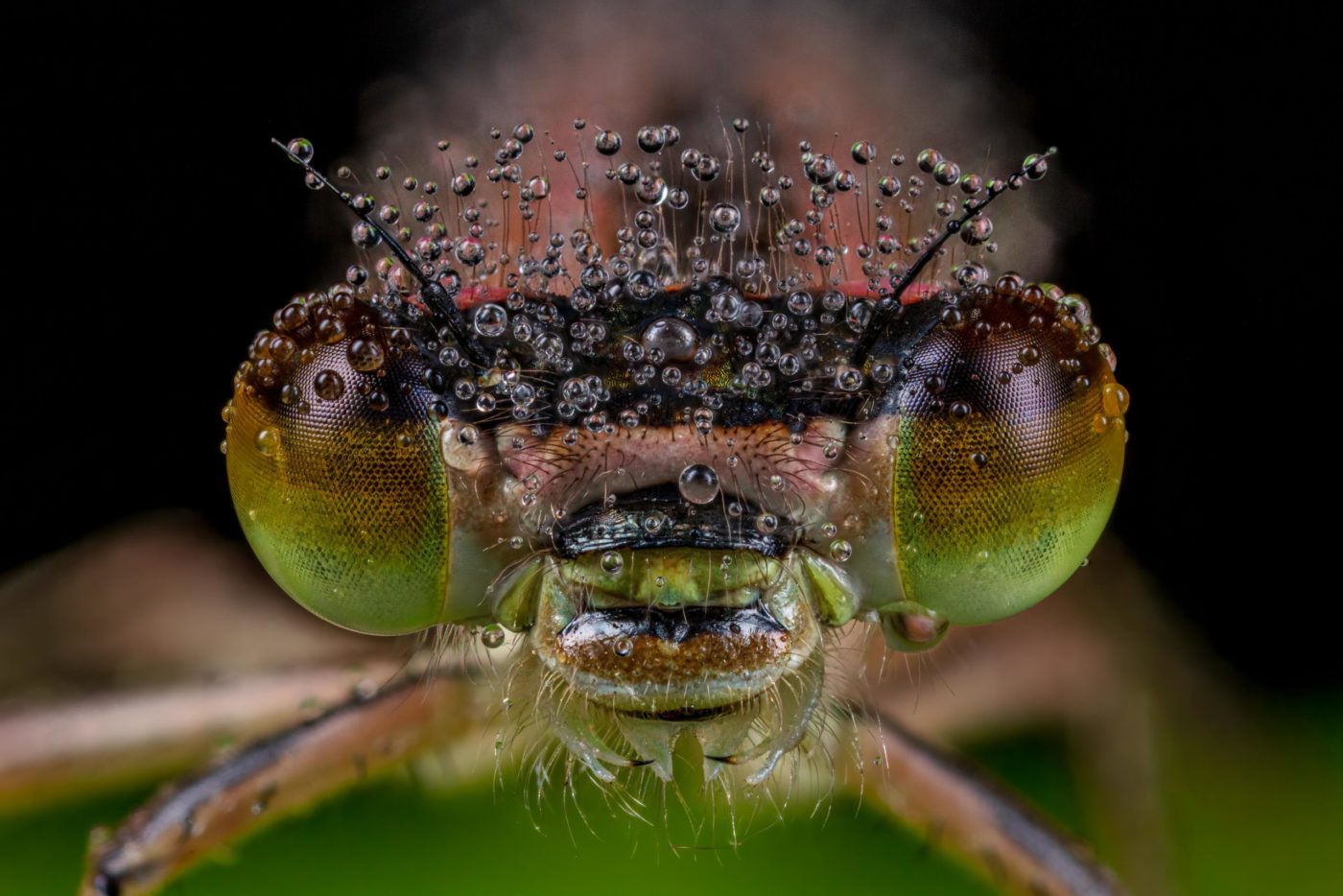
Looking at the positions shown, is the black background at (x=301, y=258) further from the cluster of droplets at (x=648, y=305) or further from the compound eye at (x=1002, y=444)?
the compound eye at (x=1002, y=444)

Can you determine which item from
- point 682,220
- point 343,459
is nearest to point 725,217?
point 682,220

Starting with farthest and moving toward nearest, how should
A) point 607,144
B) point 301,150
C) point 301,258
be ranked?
point 301,258 < point 607,144 < point 301,150

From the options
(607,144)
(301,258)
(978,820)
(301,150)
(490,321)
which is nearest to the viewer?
Result: (490,321)

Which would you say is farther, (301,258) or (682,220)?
(301,258)

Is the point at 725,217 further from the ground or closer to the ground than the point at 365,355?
further from the ground

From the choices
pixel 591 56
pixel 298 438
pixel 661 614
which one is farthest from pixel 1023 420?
pixel 591 56

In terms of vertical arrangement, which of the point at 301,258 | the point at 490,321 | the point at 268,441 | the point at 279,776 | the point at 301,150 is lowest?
the point at 279,776

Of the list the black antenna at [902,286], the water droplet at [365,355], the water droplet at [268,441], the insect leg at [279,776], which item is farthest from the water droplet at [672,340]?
the insect leg at [279,776]

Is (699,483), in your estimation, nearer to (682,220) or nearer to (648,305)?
(648,305)

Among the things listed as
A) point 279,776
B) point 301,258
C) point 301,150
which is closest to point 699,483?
point 301,150
